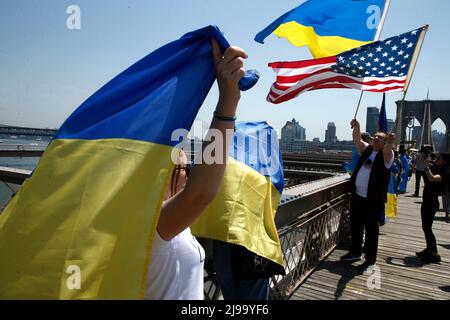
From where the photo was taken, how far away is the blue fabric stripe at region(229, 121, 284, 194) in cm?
263

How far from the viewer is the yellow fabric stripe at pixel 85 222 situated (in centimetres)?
118

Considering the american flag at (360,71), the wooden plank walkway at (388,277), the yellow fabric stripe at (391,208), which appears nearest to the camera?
the wooden plank walkway at (388,277)

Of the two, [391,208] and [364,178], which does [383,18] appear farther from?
[391,208]

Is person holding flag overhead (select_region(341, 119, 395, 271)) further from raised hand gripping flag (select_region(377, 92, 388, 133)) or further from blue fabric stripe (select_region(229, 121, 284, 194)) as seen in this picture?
blue fabric stripe (select_region(229, 121, 284, 194))

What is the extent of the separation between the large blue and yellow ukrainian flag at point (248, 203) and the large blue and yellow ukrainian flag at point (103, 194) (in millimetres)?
860

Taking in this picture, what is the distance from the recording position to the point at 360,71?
213 inches

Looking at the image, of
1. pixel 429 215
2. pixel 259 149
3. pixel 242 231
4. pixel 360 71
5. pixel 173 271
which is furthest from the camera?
pixel 429 215

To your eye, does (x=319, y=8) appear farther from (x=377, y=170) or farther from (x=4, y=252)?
(x=4, y=252)

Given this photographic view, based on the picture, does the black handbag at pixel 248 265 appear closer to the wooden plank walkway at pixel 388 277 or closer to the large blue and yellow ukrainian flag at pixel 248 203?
the large blue and yellow ukrainian flag at pixel 248 203

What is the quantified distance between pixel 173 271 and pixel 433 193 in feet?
19.3

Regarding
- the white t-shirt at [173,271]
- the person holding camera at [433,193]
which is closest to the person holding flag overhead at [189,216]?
the white t-shirt at [173,271]

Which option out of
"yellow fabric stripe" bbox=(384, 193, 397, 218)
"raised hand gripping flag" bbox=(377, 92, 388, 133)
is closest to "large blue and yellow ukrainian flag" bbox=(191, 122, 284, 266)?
"raised hand gripping flag" bbox=(377, 92, 388, 133)

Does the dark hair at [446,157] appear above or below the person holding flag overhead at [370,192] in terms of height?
A: above

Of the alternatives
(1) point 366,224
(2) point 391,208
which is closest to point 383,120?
(2) point 391,208
